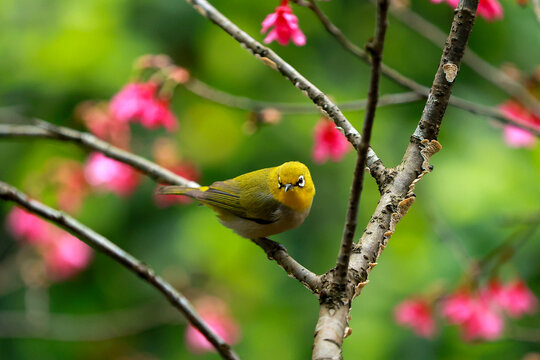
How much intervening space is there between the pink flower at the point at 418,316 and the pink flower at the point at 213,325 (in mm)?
922

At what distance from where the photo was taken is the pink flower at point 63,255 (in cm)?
355

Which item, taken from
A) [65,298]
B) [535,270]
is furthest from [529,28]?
[65,298]

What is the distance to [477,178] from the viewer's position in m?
3.06

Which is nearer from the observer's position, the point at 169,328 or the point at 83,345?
the point at 169,328

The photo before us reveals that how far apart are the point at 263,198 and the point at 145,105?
0.71m

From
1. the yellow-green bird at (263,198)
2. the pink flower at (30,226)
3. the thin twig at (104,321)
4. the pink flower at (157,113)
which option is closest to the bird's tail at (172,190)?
the yellow-green bird at (263,198)

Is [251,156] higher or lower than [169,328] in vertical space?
higher

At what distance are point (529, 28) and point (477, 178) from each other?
3.46 feet

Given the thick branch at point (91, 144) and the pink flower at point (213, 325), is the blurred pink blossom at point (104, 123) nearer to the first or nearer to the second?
the thick branch at point (91, 144)

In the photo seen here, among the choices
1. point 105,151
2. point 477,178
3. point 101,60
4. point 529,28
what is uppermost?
point 529,28

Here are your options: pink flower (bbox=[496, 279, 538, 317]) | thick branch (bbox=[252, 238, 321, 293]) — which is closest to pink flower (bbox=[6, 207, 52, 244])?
thick branch (bbox=[252, 238, 321, 293])

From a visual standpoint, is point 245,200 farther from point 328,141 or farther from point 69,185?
point 69,185

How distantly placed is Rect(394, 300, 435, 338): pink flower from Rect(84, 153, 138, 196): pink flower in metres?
1.51

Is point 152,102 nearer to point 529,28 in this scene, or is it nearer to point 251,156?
point 251,156
